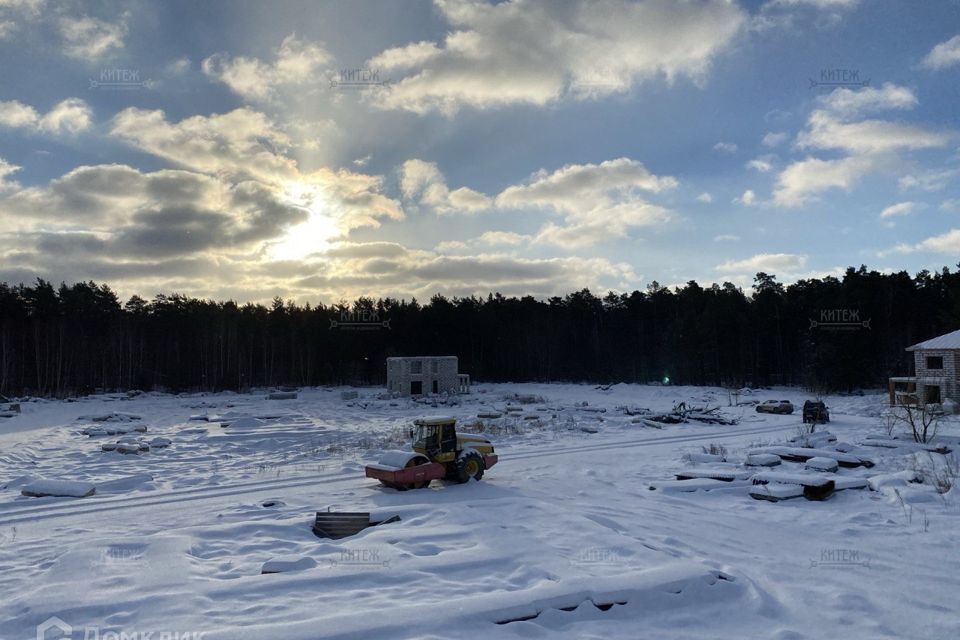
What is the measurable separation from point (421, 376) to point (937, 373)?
119 ft

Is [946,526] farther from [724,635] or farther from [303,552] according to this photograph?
[303,552]

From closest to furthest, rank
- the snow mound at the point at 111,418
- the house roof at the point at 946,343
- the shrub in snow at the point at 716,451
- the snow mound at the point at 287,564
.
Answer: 1. the snow mound at the point at 287,564
2. the shrub in snow at the point at 716,451
3. the house roof at the point at 946,343
4. the snow mound at the point at 111,418

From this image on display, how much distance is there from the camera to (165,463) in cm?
1869

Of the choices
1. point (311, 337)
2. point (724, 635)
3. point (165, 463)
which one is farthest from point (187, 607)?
point (311, 337)

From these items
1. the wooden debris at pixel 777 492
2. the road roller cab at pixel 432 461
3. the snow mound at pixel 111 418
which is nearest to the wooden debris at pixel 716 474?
the wooden debris at pixel 777 492

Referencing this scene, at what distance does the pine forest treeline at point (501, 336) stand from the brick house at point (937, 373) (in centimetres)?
1580

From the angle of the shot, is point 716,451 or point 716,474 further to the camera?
point 716,451

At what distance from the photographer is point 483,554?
8.62 meters

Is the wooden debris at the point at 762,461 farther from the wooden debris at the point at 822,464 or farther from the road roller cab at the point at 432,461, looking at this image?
the road roller cab at the point at 432,461

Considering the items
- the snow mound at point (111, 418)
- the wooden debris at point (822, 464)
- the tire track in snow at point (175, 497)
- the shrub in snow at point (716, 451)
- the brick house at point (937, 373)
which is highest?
the brick house at point (937, 373)

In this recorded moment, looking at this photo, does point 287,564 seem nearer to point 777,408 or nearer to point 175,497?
point 175,497

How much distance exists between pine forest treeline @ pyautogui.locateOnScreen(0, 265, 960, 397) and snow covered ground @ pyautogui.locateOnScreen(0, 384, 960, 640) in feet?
139

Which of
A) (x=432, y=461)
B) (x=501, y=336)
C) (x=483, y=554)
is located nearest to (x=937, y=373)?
(x=432, y=461)

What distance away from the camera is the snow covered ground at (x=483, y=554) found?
21.2 ft
